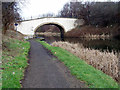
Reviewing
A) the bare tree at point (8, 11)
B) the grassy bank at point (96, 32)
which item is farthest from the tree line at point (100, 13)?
the bare tree at point (8, 11)

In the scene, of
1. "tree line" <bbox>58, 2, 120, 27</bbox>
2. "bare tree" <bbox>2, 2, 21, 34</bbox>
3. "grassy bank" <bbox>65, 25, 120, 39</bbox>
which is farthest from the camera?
"tree line" <bbox>58, 2, 120, 27</bbox>

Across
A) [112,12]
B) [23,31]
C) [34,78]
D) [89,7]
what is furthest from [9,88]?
[89,7]

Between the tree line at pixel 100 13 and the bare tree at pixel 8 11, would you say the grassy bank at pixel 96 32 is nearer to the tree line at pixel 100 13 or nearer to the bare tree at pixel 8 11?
the tree line at pixel 100 13

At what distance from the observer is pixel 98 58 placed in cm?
722

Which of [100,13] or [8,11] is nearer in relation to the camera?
[8,11]

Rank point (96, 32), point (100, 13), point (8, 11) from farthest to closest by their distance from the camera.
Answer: point (100, 13), point (96, 32), point (8, 11)

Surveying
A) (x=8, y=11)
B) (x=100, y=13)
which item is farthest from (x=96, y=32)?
(x=8, y=11)

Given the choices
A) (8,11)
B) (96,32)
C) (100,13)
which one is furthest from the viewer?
(100,13)

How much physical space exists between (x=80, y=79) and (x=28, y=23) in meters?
39.3

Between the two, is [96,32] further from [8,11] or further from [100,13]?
[8,11]

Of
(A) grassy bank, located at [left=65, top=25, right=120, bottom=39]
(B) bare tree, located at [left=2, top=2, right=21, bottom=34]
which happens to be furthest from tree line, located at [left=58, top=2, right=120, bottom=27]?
(B) bare tree, located at [left=2, top=2, right=21, bottom=34]

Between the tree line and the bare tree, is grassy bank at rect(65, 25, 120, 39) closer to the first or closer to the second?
the tree line

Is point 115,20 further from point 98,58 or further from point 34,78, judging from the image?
point 34,78

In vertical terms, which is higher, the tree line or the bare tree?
the tree line
